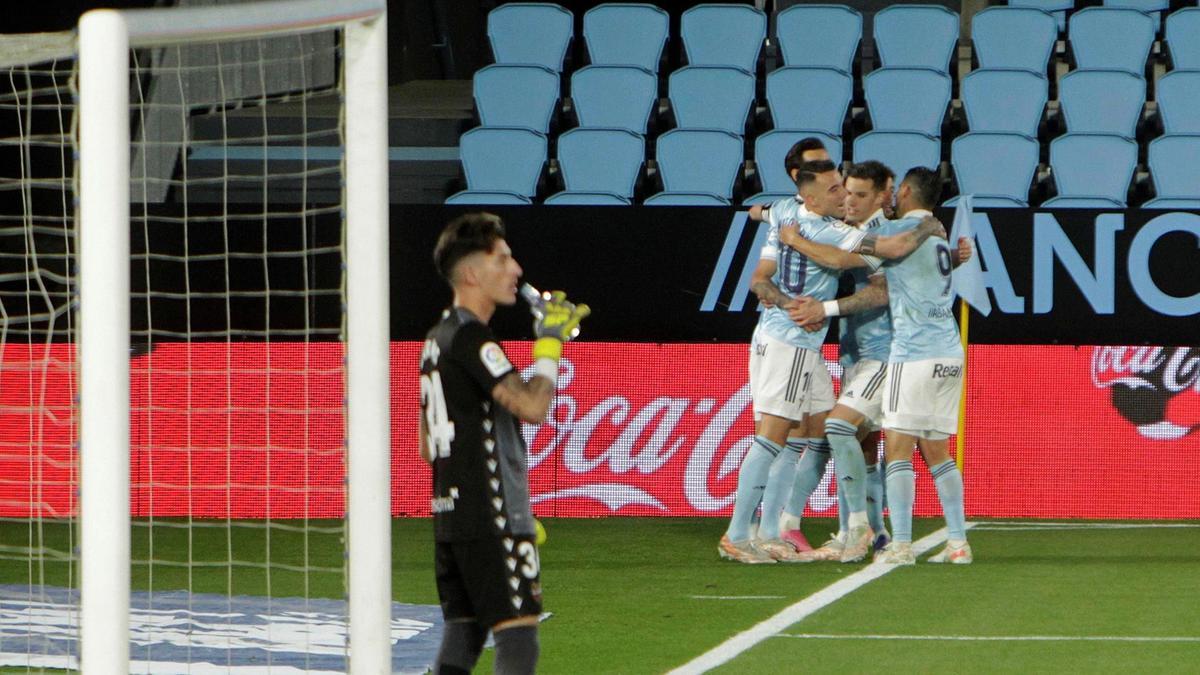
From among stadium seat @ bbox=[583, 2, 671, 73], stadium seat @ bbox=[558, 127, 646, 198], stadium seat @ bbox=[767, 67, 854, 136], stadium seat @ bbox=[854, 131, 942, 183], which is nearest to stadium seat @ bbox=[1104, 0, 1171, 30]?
stadium seat @ bbox=[767, 67, 854, 136]

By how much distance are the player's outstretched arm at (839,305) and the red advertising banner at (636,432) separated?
1.99m

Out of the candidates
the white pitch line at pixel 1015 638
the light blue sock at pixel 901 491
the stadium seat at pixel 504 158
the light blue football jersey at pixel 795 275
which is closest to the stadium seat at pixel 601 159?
the stadium seat at pixel 504 158

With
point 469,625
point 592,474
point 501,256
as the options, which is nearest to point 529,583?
point 469,625

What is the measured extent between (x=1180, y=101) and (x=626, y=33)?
403 centimetres

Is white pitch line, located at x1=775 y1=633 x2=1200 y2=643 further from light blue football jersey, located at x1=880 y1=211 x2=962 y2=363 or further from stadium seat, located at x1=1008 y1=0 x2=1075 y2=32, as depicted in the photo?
stadium seat, located at x1=1008 y1=0 x2=1075 y2=32

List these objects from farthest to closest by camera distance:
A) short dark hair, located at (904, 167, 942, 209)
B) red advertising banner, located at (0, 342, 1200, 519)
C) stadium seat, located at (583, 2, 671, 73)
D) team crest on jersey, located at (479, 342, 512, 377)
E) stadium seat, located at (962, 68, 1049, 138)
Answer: stadium seat, located at (583, 2, 671, 73) → stadium seat, located at (962, 68, 1049, 138) → red advertising banner, located at (0, 342, 1200, 519) → short dark hair, located at (904, 167, 942, 209) → team crest on jersey, located at (479, 342, 512, 377)

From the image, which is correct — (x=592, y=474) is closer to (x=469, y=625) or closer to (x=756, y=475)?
(x=756, y=475)

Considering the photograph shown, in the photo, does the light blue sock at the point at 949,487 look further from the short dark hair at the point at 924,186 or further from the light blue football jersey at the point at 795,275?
the short dark hair at the point at 924,186

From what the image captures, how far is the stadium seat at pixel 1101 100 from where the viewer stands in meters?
13.2

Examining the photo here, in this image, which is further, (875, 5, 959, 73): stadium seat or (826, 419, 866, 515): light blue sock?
(875, 5, 959, 73): stadium seat

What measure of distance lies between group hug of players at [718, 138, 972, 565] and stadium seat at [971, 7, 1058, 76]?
5150 millimetres

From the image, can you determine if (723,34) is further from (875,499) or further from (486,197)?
(875,499)

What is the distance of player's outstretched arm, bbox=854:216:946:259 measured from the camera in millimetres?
8391

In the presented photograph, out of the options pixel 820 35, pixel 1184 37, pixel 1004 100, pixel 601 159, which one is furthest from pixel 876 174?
pixel 1184 37
